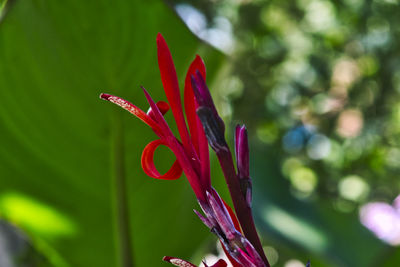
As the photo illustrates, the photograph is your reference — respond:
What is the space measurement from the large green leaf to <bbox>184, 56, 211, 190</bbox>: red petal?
1.14 ft

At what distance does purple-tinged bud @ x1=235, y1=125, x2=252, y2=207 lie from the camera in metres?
0.30

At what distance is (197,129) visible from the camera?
1.05 ft

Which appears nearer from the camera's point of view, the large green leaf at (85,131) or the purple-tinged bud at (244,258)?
the purple-tinged bud at (244,258)

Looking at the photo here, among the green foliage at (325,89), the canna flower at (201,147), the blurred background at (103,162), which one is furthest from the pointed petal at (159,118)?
the green foliage at (325,89)

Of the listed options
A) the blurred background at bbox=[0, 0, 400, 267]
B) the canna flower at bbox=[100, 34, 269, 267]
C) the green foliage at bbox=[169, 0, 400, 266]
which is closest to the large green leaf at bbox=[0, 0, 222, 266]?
the blurred background at bbox=[0, 0, 400, 267]

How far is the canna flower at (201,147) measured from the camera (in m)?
0.29

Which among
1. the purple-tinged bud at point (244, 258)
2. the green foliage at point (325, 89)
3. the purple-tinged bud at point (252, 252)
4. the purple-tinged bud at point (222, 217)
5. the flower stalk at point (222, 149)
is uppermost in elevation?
the green foliage at point (325, 89)

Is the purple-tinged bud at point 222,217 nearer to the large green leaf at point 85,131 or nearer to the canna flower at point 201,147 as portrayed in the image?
the canna flower at point 201,147

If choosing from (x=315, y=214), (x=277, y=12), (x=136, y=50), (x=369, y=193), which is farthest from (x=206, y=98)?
(x=277, y=12)

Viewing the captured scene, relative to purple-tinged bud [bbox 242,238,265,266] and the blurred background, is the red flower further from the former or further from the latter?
the blurred background

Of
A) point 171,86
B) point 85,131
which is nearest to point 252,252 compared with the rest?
point 171,86

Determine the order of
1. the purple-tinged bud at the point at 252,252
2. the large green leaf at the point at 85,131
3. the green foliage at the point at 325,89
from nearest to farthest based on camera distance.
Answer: the purple-tinged bud at the point at 252,252, the large green leaf at the point at 85,131, the green foliage at the point at 325,89

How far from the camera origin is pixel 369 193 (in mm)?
2320

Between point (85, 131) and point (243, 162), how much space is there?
0.45 meters
